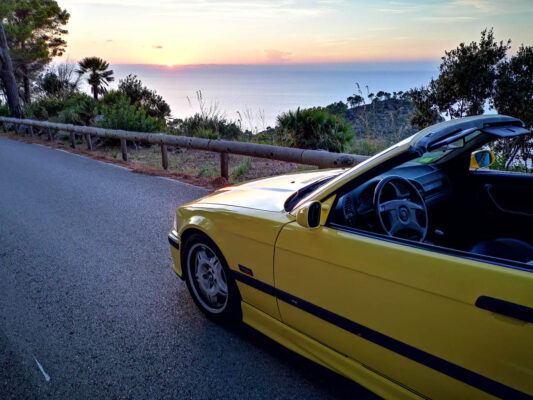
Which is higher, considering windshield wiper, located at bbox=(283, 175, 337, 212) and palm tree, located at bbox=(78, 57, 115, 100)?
palm tree, located at bbox=(78, 57, 115, 100)

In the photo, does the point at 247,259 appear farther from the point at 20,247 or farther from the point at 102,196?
the point at 102,196

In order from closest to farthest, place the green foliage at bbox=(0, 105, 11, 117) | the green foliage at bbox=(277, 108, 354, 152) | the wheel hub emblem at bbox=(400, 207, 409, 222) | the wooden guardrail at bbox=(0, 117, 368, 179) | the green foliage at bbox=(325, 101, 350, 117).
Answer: the wheel hub emblem at bbox=(400, 207, 409, 222), the wooden guardrail at bbox=(0, 117, 368, 179), the green foliage at bbox=(277, 108, 354, 152), the green foliage at bbox=(325, 101, 350, 117), the green foliage at bbox=(0, 105, 11, 117)

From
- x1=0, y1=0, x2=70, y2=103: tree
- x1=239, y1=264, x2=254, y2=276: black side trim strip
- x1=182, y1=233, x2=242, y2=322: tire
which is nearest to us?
x1=239, y1=264, x2=254, y2=276: black side trim strip

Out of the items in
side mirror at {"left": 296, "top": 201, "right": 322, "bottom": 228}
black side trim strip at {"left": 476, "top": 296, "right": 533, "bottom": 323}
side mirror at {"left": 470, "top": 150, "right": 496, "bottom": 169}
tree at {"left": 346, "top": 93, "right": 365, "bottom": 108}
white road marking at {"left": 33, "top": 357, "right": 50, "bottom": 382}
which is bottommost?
white road marking at {"left": 33, "top": 357, "right": 50, "bottom": 382}

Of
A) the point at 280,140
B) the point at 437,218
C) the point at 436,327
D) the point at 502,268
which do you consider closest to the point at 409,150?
the point at 502,268

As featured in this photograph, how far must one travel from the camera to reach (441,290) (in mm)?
1618

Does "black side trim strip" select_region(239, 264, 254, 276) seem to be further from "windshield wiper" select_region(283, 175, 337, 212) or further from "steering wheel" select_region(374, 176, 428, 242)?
"steering wheel" select_region(374, 176, 428, 242)

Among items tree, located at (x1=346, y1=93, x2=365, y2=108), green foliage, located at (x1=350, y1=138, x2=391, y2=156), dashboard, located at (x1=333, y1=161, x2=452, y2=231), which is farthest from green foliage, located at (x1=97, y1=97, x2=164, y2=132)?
dashboard, located at (x1=333, y1=161, x2=452, y2=231)

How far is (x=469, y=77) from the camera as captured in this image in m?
15.5

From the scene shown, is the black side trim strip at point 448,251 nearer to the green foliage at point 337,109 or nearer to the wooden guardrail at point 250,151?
the wooden guardrail at point 250,151

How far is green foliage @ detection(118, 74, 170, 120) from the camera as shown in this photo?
17.7 metres

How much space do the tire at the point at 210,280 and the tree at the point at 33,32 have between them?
3221 centimetres

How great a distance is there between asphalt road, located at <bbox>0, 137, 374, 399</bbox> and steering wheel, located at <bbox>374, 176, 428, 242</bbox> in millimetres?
1056

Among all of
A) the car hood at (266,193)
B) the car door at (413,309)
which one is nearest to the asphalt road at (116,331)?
the car door at (413,309)
